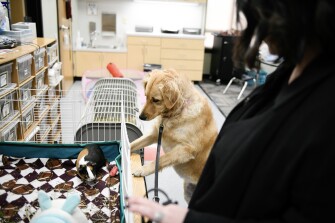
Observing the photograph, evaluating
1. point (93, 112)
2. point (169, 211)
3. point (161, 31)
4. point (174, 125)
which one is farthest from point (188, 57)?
point (169, 211)

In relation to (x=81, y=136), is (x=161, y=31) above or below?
above

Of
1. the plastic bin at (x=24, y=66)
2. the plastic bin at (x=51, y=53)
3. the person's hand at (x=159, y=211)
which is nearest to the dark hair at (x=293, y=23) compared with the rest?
the person's hand at (x=159, y=211)

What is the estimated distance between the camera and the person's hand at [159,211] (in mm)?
594

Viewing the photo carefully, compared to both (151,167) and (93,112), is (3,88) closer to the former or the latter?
(93,112)

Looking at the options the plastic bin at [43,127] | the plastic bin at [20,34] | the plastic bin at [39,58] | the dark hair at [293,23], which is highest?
the dark hair at [293,23]

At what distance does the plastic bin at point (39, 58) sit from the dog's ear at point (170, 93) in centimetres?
117

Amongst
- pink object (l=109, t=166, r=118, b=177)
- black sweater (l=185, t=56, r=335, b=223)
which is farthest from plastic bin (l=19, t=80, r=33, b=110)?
black sweater (l=185, t=56, r=335, b=223)

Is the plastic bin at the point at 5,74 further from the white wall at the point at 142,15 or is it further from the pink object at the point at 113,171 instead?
the white wall at the point at 142,15

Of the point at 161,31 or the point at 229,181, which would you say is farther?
the point at 161,31

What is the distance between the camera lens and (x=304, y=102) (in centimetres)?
52

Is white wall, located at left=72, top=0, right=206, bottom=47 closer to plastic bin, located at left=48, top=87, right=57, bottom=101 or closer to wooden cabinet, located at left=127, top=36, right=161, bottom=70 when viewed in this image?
wooden cabinet, located at left=127, top=36, right=161, bottom=70

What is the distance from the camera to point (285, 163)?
512 millimetres

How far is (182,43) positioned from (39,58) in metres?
3.56

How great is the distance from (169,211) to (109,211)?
32.6 inches
